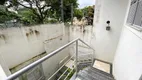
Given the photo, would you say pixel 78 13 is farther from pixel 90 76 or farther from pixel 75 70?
pixel 75 70

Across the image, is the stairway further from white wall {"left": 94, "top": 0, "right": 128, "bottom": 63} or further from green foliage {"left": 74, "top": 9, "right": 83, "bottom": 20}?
green foliage {"left": 74, "top": 9, "right": 83, "bottom": 20}

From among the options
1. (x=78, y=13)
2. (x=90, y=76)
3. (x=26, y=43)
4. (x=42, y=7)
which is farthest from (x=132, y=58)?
(x=42, y=7)

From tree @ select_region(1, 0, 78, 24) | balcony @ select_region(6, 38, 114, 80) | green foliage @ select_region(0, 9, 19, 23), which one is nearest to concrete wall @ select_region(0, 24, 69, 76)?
balcony @ select_region(6, 38, 114, 80)

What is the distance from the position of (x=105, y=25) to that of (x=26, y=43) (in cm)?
275

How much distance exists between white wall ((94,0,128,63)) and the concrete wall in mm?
1751

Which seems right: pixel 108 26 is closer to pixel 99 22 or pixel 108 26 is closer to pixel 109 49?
pixel 99 22

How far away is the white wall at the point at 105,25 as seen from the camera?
105 inches

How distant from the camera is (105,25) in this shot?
2.98m

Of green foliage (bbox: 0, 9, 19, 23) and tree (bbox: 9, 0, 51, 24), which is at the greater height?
tree (bbox: 9, 0, 51, 24)

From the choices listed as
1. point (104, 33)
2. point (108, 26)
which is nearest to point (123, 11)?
point (108, 26)

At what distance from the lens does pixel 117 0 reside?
103 inches

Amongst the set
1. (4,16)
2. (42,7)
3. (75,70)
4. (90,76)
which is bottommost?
(90,76)

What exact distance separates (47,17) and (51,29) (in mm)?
2873

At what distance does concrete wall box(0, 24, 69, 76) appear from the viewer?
2139mm
